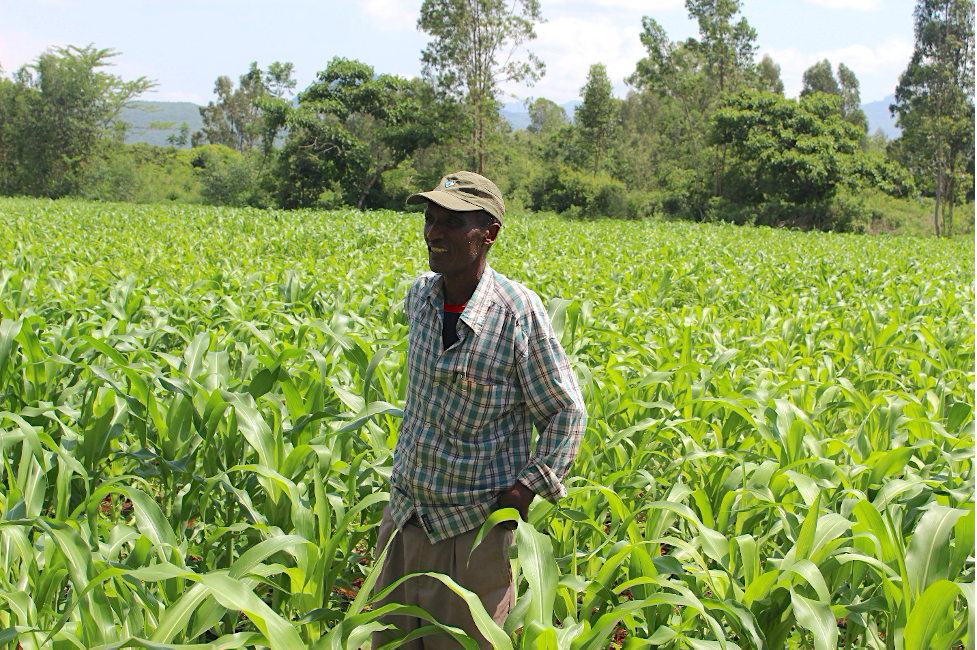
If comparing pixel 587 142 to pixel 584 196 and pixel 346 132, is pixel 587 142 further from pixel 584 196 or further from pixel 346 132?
pixel 346 132

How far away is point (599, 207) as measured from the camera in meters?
34.9

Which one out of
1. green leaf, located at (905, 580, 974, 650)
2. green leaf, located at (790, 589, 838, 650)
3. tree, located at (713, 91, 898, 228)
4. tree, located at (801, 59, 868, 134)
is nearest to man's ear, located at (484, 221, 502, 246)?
green leaf, located at (790, 589, 838, 650)

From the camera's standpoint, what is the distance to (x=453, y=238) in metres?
1.71

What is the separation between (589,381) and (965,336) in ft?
13.1

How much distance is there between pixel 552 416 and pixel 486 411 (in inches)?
6.2

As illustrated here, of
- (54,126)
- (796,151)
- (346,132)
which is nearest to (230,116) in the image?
(54,126)

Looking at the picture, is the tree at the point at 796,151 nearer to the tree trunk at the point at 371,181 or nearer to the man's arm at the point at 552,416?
the tree trunk at the point at 371,181

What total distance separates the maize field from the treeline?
1116 inches

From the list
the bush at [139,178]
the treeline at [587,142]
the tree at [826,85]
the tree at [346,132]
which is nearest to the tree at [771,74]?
the tree at [826,85]

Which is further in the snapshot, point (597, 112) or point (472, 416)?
point (597, 112)

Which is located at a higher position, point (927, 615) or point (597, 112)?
point (597, 112)

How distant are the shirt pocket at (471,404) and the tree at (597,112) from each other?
37.6 meters

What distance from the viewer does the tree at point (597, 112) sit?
122 feet

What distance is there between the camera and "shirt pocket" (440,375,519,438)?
1720 millimetres
